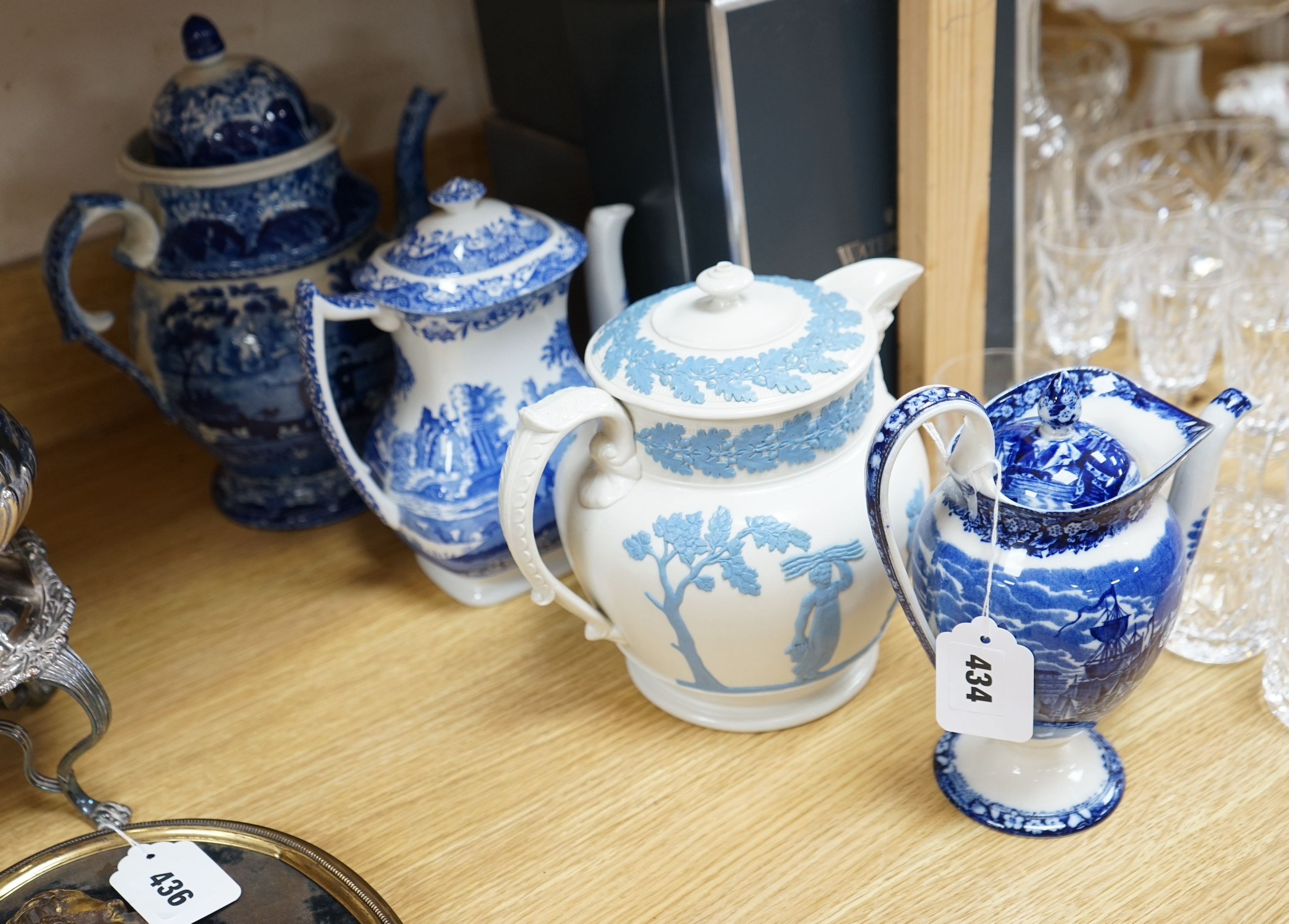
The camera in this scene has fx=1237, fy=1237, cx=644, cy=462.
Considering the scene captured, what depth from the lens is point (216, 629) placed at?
0.90m

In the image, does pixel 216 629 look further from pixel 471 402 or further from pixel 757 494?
pixel 757 494

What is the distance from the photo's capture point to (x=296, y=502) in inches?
39.7

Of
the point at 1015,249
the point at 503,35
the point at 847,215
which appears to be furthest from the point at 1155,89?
the point at 503,35

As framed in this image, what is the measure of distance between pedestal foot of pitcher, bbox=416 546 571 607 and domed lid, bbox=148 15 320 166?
318 mm

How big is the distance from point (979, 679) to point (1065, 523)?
0.09 metres

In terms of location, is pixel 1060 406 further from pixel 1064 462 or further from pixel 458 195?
pixel 458 195

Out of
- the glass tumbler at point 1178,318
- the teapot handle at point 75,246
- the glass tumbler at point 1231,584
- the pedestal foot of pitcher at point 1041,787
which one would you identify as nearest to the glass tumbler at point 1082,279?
the glass tumbler at point 1178,318

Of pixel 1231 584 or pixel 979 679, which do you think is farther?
pixel 1231 584

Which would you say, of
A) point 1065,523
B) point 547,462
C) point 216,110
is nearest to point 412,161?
point 216,110

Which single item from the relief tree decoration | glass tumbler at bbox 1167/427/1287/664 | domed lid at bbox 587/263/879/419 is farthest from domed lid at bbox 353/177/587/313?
glass tumbler at bbox 1167/427/1287/664

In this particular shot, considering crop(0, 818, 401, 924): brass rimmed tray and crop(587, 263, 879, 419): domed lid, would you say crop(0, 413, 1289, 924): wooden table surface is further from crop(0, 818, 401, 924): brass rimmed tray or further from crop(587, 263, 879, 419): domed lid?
crop(587, 263, 879, 419): domed lid

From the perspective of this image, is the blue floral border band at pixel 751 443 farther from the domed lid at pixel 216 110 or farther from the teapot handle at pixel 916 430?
the domed lid at pixel 216 110

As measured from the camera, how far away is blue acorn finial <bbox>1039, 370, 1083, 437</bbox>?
1.91 ft

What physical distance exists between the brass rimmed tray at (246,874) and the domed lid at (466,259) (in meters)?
0.33
